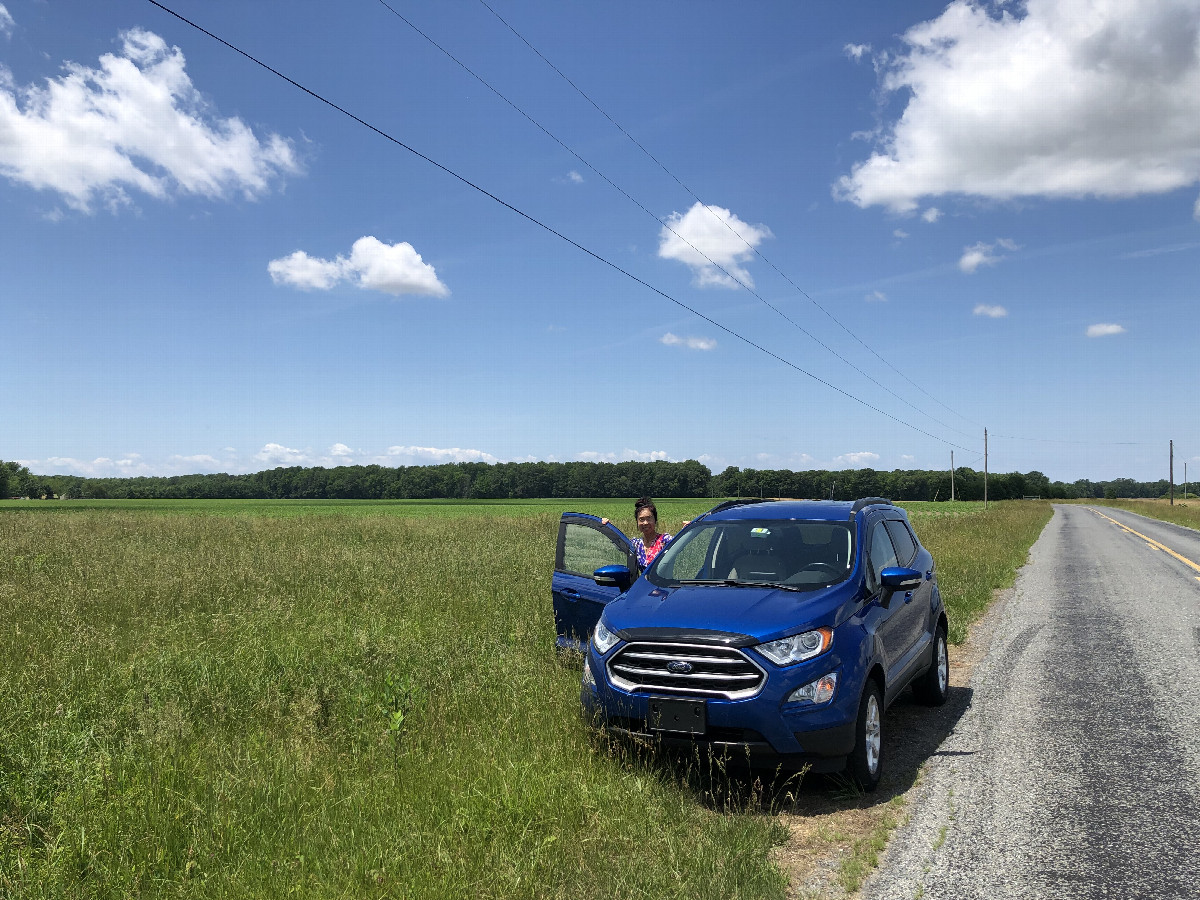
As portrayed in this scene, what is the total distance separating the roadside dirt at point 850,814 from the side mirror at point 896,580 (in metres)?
1.16

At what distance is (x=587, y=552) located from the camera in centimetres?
657

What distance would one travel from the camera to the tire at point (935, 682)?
6480mm

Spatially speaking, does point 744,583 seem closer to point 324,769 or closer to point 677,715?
point 677,715

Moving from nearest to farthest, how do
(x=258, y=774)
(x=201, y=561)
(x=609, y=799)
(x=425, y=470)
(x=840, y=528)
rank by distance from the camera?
(x=609, y=799) → (x=258, y=774) → (x=840, y=528) → (x=201, y=561) → (x=425, y=470)

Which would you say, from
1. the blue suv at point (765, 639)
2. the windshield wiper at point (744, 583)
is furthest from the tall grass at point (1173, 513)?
the windshield wiper at point (744, 583)

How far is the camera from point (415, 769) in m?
4.52

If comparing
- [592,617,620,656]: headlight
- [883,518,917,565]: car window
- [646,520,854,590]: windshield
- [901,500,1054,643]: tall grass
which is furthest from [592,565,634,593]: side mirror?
[901,500,1054,643]: tall grass

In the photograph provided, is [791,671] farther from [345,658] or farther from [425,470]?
[425,470]

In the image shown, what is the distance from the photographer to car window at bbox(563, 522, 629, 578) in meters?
6.46

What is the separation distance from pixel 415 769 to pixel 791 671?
2.34 m

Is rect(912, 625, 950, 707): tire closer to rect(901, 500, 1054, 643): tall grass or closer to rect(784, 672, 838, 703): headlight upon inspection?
rect(784, 672, 838, 703): headlight

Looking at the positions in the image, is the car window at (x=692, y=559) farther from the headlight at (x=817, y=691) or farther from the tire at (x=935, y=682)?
the tire at (x=935, y=682)

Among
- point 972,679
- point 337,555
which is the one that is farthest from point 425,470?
point 972,679

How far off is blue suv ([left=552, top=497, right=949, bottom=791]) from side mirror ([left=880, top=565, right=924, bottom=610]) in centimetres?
1
